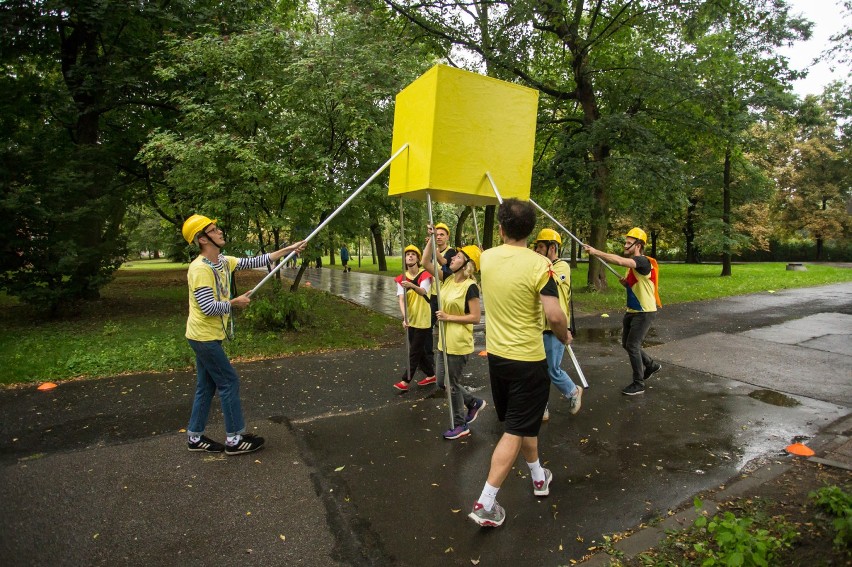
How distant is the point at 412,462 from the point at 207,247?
2562 millimetres

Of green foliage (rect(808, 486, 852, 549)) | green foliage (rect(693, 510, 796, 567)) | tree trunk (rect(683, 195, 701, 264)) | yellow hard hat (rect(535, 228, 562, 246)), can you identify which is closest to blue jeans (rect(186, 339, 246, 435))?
yellow hard hat (rect(535, 228, 562, 246))

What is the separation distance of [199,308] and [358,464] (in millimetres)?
1907

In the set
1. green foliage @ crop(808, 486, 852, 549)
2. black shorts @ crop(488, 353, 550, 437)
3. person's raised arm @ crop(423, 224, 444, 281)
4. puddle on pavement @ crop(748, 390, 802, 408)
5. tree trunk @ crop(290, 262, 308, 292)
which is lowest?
puddle on pavement @ crop(748, 390, 802, 408)

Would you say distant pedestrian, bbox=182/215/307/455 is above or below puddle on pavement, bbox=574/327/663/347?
above

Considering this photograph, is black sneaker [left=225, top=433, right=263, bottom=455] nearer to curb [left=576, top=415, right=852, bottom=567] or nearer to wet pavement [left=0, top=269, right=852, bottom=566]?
wet pavement [left=0, top=269, right=852, bottom=566]

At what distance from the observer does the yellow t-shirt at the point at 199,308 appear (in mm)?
4133

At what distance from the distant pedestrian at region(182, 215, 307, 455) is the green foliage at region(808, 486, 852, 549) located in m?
3.98

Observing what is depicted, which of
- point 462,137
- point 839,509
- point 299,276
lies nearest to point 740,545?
point 839,509

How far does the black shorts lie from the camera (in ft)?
10.7

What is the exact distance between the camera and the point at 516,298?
3.25 metres

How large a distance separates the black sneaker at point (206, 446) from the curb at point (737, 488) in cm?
323

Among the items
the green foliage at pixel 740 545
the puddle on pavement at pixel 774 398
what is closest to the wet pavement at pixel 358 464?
the puddle on pavement at pixel 774 398

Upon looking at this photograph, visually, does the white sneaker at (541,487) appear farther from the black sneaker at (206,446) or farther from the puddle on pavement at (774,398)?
the puddle on pavement at (774,398)

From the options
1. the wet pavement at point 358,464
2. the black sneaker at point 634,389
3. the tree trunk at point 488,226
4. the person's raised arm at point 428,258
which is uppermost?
the tree trunk at point 488,226
